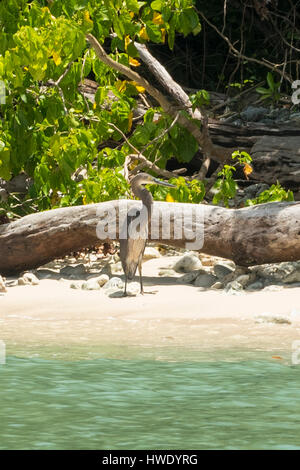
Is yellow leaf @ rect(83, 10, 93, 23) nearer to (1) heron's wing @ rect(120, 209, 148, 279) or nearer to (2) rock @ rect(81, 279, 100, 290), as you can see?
(1) heron's wing @ rect(120, 209, 148, 279)

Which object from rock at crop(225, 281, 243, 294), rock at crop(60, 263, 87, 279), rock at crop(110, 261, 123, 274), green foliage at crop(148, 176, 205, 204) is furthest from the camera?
green foliage at crop(148, 176, 205, 204)

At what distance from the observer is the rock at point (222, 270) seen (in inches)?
285

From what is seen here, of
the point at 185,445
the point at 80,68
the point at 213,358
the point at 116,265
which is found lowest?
the point at 116,265

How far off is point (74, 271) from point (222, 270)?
1.40 m

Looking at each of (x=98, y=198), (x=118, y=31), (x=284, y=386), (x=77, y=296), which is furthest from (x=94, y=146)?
(x=284, y=386)

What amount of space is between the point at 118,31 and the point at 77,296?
9.22 ft

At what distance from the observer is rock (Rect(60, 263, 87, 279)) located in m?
7.62

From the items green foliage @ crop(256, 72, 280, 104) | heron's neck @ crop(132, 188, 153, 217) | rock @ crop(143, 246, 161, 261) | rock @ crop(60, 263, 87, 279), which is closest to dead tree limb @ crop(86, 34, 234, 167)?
green foliage @ crop(256, 72, 280, 104)

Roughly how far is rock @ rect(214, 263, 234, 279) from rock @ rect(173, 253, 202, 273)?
22 cm

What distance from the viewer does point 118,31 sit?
8070 mm

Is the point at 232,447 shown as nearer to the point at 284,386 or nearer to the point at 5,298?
the point at 284,386

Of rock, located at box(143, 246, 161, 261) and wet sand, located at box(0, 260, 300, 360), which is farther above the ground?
wet sand, located at box(0, 260, 300, 360)

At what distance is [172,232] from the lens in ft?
23.8
